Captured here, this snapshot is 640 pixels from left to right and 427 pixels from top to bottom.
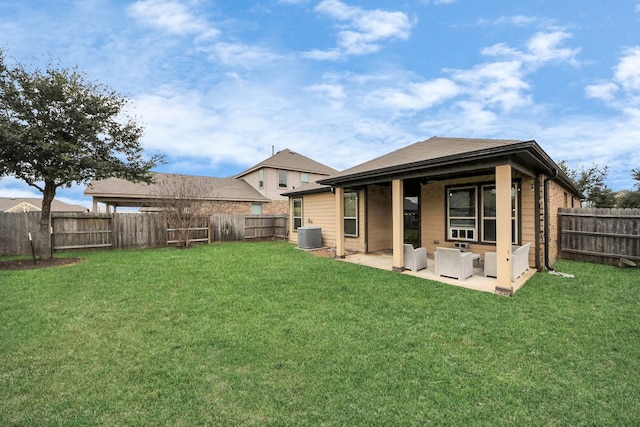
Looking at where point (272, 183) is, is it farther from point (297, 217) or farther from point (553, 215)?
point (553, 215)

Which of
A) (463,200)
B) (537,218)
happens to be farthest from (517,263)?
(463,200)

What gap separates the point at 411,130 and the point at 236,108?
33.1ft

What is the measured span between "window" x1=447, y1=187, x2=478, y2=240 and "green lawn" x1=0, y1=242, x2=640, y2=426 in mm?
2661

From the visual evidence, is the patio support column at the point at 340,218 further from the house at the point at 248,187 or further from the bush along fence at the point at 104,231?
the house at the point at 248,187

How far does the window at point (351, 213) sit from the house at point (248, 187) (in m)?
9.98

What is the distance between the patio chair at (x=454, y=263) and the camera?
19.8 feet

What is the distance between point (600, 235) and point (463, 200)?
12.9 feet

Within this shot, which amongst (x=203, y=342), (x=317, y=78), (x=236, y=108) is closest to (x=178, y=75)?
(x=236, y=108)

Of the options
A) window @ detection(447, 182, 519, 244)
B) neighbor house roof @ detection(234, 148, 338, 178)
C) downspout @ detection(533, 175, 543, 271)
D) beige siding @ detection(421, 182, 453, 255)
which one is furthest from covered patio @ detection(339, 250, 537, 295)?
neighbor house roof @ detection(234, 148, 338, 178)

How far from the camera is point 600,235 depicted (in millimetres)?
7863

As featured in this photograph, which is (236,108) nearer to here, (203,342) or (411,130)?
(411,130)

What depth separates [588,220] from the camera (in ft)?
26.8

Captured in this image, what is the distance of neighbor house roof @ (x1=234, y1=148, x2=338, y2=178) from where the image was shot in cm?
2228

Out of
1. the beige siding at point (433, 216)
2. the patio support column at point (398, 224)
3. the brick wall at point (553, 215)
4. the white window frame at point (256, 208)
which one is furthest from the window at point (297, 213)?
the brick wall at point (553, 215)
